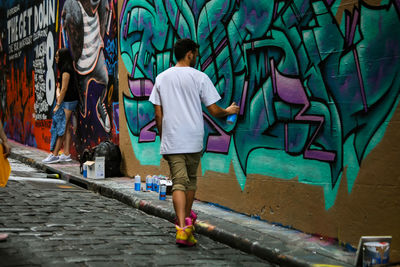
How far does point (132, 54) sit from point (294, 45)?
13.8 ft

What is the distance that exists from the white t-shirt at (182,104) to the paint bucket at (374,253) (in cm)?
176

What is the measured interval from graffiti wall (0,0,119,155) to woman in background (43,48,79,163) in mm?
191

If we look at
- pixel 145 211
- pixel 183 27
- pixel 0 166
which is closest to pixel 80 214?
pixel 145 211

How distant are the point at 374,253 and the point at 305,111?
1.61 m

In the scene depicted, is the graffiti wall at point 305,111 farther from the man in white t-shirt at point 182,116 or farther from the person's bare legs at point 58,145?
the person's bare legs at point 58,145

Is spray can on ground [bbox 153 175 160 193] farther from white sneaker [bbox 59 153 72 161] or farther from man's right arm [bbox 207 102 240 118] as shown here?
white sneaker [bbox 59 153 72 161]

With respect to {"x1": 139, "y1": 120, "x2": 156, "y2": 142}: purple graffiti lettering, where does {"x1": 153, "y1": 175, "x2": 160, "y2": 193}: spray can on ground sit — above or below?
below

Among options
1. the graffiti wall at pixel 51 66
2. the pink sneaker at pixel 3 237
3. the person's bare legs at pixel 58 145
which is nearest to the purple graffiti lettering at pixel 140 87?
the graffiti wall at pixel 51 66

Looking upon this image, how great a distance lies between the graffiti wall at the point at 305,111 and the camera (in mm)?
4293

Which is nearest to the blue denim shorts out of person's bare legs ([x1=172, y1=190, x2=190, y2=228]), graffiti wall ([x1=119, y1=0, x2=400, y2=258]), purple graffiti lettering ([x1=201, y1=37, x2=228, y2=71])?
graffiti wall ([x1=119, y1=0, x2=400, y2=258])

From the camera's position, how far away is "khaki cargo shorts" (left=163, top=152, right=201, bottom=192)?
16.3ft

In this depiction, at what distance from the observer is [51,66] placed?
1343cm

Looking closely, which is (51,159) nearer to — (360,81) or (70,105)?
(70,105)

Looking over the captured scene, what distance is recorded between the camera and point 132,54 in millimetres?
8930
